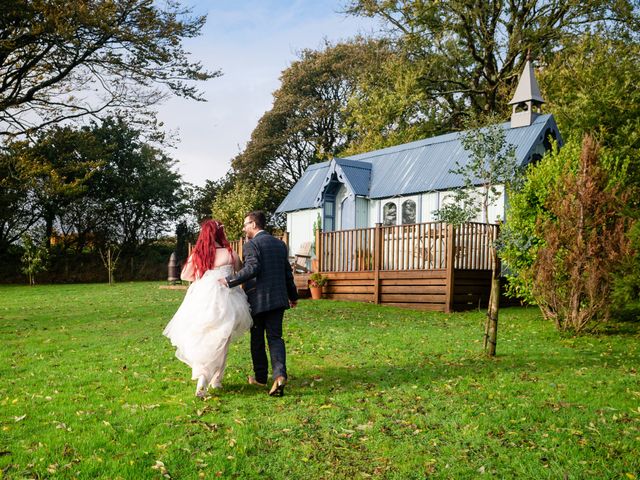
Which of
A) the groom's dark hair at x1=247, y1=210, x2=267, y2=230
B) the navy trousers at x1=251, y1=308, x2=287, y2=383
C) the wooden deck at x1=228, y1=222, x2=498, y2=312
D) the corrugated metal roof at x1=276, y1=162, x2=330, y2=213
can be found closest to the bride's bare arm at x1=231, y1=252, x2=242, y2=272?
the groom's dark hair at x1=247, y1=210, x2=267, y2=230

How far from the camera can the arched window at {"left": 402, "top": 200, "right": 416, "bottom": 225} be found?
21.3 metres

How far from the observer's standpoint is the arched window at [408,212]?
838 inches

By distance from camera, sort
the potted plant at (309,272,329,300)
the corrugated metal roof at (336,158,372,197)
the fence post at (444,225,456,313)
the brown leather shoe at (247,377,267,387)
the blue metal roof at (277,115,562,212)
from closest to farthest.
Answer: the brown leather shoe at (247,377,267,387), the fence post at (444,225,456,313), the potted plant at (309,272,329,300), the blue metal roof at (277,115,562,212), the corrugated metal roof at (336,158,372,197)

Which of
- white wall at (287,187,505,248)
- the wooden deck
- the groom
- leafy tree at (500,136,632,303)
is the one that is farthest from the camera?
white wall at (287,187,505,248)

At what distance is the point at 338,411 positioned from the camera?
6.12 metres

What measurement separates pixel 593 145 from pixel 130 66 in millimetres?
13324

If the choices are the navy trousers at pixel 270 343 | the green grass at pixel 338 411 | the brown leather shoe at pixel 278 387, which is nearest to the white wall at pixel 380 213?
the green grass at pixel 338 411

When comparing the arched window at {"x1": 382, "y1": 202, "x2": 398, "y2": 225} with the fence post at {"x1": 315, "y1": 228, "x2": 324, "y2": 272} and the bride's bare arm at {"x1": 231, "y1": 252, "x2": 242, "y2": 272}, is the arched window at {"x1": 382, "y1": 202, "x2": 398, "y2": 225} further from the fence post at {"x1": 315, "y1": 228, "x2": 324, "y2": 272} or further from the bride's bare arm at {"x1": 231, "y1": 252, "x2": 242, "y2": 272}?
the bride's bare arm at {"x1": 231, "y1": 252, "x2": 242, "y2": 272}

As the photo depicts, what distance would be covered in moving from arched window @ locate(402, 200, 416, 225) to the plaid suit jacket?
1463 centimetres

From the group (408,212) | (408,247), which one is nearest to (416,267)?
(408,247)

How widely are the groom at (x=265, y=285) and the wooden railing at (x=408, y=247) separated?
8.79 metres

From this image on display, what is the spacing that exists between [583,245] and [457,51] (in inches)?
841

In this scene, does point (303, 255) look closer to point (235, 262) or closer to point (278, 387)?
point (235, 262)

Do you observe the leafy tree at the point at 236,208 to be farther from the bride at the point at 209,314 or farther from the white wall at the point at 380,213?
the bride at the point at 209,314
